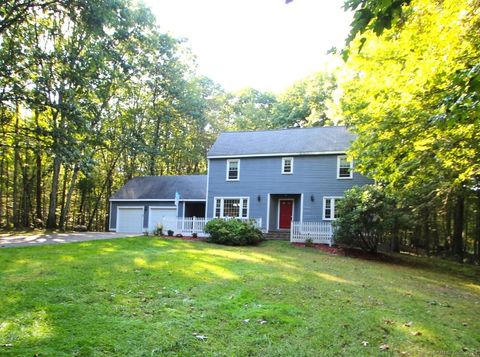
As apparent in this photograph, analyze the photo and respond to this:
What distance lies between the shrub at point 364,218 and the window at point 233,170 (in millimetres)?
7680

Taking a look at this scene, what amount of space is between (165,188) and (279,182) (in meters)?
8.86

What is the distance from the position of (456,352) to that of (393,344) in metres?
0.84

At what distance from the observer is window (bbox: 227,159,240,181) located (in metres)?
23.3

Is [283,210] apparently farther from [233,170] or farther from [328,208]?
[233,170]

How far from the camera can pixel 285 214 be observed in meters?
A: 22.7

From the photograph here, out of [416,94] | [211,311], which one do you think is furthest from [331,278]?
[416,94]

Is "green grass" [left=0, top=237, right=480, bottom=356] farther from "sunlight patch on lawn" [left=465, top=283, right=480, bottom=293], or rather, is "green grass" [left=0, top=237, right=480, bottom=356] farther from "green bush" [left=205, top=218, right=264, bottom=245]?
"green bush" [left=205, top=218, right=264, bottom=245]

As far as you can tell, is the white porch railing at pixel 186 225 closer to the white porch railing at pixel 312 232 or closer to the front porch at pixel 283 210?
the front porch at pixel 283 210

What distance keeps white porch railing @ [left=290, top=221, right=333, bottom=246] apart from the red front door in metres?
2.68

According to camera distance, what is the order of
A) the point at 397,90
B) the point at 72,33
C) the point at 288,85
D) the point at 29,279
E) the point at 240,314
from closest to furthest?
the point at 240,314, the point at 29,279, the point at 397,90, the point at 72,33, the point at 288,85

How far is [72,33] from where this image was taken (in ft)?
80.0

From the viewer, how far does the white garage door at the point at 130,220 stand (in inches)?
1044

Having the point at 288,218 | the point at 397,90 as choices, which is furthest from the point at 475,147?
the point at 288,218

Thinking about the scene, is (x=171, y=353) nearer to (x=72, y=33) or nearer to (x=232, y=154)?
(x=232, y=154)
